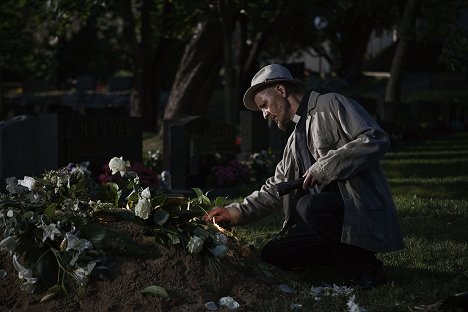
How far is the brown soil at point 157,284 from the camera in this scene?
225 inches

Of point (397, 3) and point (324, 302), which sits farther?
point (397, 3)

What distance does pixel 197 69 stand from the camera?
21.6m

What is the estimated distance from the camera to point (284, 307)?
5.69 meters

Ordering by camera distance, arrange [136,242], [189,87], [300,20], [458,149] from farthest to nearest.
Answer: [300,20]
[189,87]
[458,149]
[136,242]

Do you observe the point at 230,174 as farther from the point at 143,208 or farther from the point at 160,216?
the point at 143,208

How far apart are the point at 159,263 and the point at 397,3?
86.8 feet

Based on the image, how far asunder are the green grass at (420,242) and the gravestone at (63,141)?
283 cm

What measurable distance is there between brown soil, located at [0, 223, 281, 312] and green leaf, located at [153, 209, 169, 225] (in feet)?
0.43

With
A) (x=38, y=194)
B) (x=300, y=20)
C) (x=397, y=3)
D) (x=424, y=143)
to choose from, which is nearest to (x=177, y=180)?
(x=38, y=194)

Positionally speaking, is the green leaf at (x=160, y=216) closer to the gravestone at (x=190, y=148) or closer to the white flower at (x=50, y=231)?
the white flower at (x=50, y=231)

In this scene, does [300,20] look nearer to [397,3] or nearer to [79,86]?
[397,3]

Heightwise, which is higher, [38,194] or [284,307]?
[38,194]

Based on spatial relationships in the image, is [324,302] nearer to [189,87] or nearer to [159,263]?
[159,263]

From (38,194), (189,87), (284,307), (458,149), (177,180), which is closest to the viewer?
(284,307)
